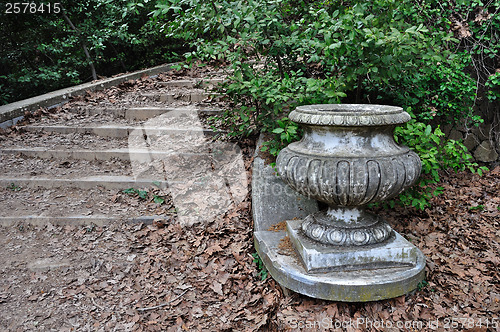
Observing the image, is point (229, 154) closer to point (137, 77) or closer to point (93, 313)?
point (93, 313)

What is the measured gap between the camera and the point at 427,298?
2354 millimetres

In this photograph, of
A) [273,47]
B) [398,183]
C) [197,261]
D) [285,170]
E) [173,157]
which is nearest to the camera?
[398,183]

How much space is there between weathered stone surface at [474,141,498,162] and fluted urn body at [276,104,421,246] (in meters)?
2.60

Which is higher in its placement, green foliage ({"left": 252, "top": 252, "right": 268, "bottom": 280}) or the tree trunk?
the tree trunk

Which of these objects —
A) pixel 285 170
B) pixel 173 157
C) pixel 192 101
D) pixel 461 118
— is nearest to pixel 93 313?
pixel 285 170

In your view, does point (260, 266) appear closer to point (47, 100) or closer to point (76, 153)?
point (76, 153)

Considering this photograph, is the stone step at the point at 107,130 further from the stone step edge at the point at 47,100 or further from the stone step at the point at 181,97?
the stone step at the point at 181,97

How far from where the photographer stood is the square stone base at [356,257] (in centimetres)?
232

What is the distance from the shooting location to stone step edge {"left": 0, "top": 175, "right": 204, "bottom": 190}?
370 cm

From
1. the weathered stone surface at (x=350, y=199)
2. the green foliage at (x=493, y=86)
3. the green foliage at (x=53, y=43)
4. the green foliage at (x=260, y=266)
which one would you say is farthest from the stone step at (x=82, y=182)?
the green foliage at (x=493, y=86)

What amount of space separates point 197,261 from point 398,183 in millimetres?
1707

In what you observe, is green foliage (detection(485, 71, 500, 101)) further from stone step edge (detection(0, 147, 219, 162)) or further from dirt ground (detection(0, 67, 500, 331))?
stone step edge (detection(0, 147, 219, 162))

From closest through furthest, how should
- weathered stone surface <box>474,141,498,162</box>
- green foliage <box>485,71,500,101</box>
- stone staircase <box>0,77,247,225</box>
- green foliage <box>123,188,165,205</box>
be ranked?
stone staircase <box>0,77,247,225</box> < green foliage <box>123,188,165,205</box> < green foliage <box>485,71,500,101</box> < weathered stone surface <box>474,141,498,162</box>

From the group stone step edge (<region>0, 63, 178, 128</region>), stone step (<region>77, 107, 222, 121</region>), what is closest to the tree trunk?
stone step edge (<region>0, 63, 178, 128</region>)
